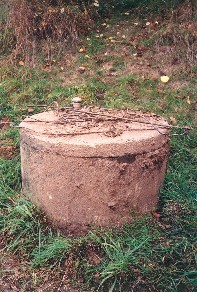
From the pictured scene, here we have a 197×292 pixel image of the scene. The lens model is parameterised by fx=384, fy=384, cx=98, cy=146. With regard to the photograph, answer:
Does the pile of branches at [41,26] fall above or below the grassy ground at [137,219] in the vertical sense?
above

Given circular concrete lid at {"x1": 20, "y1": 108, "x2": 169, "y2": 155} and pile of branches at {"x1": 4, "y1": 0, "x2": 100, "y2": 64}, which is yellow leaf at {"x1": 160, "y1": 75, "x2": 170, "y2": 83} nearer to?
pile of branches at {"x1": 4, "y1": 0, "x2": 100, "y2": 64}

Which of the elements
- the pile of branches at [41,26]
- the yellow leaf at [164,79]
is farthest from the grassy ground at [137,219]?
the pile of branches at [41,26]

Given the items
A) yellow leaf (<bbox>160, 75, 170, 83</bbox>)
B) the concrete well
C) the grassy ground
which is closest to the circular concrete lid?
the concrete well

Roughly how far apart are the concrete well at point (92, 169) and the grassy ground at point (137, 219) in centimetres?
13

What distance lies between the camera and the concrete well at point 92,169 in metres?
2.88

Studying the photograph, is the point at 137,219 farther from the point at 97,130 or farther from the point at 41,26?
the point at 41,26

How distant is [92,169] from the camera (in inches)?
113

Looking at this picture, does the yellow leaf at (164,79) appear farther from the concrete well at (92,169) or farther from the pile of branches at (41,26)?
the concrete well at (92,169)

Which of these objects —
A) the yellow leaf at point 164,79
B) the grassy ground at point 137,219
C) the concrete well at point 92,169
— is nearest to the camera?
the grassy ground at point 137,219

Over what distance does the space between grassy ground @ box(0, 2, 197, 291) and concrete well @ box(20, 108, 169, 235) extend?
0.43 ft

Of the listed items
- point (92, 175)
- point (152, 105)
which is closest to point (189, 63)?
point (152, 105)

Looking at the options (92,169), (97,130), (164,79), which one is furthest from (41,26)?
(92,169)

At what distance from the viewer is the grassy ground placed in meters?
2.70

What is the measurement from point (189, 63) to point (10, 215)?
3920 millimetres
